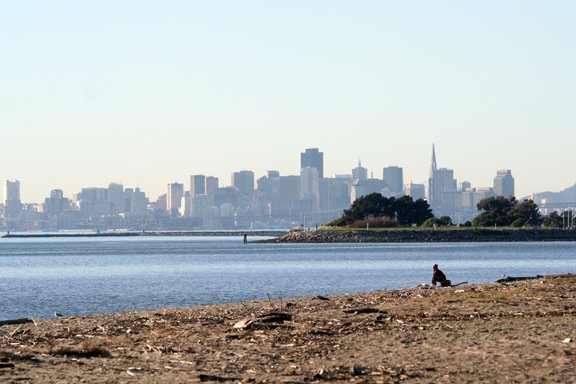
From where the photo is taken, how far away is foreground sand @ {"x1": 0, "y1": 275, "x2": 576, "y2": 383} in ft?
61.4

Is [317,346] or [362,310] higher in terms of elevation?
[362,310]

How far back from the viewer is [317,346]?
861 inches

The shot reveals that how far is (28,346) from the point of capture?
23016 millimetres

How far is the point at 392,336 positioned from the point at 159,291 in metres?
41.1

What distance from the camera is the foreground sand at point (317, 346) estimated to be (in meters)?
18.7

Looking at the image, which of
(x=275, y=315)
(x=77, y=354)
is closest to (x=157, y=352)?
(x=77, y=354)

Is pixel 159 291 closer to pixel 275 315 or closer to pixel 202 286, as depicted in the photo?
pixel 202 286

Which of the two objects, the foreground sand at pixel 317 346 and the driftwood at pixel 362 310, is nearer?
the foreground sand at pixel 317 346

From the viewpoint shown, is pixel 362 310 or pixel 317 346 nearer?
pixel 317 346

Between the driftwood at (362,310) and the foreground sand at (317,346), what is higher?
the driftwood at (362,310)

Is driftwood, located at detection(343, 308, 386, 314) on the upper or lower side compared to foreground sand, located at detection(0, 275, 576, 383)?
upper

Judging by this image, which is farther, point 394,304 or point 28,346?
point 394,304

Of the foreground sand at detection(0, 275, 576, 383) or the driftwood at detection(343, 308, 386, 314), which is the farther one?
the driftwood at detection(343, 308, 386, 314)

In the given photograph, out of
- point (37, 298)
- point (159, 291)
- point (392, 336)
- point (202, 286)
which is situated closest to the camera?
point (392, 336)
